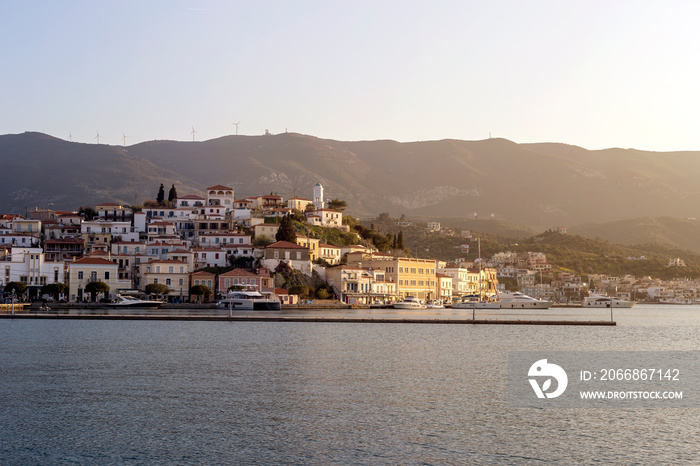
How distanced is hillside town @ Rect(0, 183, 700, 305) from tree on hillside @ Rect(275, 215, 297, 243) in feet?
0.97

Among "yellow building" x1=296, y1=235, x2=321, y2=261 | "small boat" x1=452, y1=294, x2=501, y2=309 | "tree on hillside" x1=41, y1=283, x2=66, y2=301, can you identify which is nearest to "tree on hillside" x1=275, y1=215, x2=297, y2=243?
"yellow building" x1=296, y1=235, x2=321, y2=261

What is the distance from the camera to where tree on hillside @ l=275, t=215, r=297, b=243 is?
101 metres

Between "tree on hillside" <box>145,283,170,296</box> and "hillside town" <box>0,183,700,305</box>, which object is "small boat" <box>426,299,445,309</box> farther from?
"tree on hillside" <box>145,283,170,296</box>

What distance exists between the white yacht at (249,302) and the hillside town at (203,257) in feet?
10.3

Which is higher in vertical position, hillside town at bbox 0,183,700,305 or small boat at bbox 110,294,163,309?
hillside town at bbox 0,183,700,305

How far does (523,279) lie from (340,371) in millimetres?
133378

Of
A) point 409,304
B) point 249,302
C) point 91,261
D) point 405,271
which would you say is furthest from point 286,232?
point 91,261

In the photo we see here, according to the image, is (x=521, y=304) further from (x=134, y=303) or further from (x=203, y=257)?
(x=134, y=303)

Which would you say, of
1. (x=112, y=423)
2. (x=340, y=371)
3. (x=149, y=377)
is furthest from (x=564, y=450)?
(x=149, y=377)

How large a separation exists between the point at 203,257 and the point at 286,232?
11279 millimetres

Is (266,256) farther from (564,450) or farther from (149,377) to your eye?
(564,450)

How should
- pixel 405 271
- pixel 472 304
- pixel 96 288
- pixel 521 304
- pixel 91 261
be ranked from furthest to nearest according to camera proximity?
pixel 472 304 < pixel 405 271 < pixel 521 304 < pixel 91 261 < pixel 96 288

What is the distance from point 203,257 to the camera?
9962 cm

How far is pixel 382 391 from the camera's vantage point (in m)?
27.5
